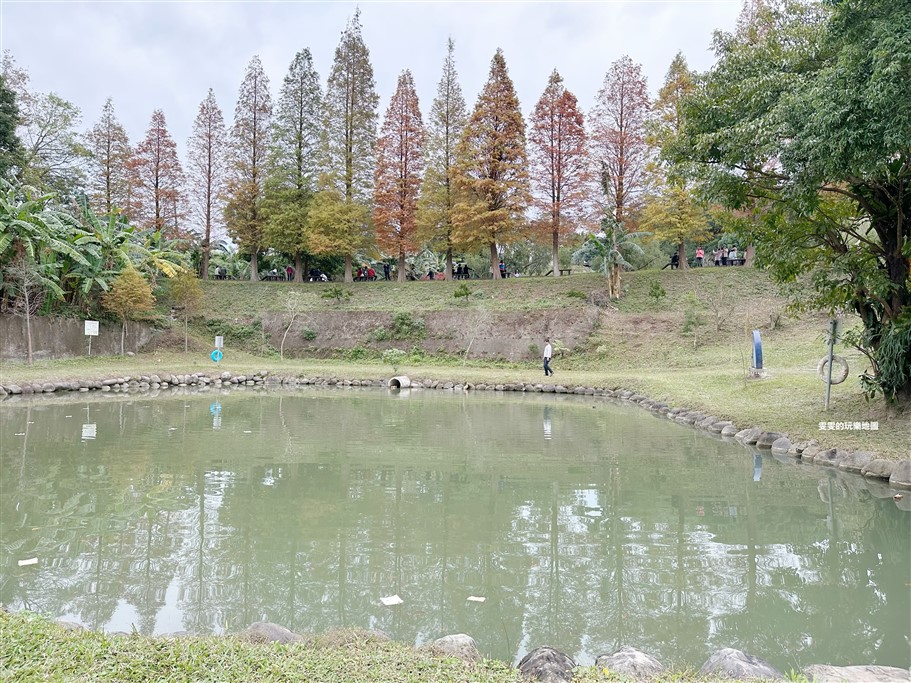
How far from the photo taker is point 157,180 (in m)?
33.6

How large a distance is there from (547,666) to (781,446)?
8252 mm

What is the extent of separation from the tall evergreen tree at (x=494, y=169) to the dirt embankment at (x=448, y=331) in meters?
5.28

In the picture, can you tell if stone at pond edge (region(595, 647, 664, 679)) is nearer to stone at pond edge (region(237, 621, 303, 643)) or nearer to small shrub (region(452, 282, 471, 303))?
stone at pond edge (region(237, 621, 303, 643))

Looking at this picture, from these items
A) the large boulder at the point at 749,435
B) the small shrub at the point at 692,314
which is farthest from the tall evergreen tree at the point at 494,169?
the large boulder at the point at 749,435

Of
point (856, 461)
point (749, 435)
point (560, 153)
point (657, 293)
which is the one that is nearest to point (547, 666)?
point (856, 461)

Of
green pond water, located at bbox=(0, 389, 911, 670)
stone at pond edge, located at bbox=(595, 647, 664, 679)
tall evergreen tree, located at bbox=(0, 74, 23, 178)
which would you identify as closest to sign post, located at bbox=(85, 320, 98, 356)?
tall evergreen tree, located at bbox=(0, 74, 23, 178)

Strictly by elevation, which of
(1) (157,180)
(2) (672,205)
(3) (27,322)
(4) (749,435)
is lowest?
(4) (749,435)

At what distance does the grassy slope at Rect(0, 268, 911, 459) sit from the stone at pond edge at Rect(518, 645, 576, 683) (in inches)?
280

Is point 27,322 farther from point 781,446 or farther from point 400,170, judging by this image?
point 781,446

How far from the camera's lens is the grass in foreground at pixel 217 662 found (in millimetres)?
2680

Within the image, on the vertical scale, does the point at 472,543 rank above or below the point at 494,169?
below

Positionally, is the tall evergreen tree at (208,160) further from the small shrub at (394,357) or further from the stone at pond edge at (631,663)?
the stone at pond edge at (631,663)

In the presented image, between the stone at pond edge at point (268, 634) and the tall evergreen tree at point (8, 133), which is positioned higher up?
the tall evergreen tree at point (8, 133)

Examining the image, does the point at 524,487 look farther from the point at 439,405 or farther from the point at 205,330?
the point at 205,330
